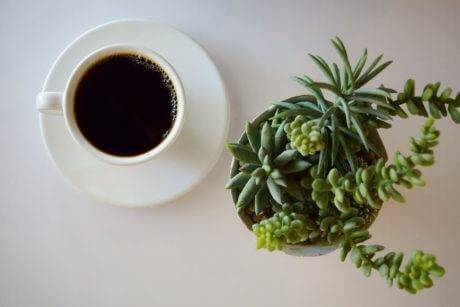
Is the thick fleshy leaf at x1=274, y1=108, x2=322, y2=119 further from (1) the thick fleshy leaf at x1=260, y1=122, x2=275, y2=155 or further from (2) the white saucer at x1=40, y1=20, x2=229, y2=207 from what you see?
(2) the white saucer at x1=40, y1=20, x2=229, y2=207

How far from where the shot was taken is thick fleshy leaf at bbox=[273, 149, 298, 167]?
65cm

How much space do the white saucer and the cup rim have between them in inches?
2.3

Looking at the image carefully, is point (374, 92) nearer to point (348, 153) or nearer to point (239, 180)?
point (348, 153)

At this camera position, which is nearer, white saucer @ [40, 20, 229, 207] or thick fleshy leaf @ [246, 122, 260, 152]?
thick fleshy leaf @ [246, 122, 260, 152]

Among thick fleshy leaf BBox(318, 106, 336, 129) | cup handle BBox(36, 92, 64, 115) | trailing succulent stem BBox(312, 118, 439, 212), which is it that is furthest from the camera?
cup handle BBox(36, 92, 64, 115)

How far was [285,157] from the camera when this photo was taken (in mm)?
656

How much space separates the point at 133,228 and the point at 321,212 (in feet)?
1.07

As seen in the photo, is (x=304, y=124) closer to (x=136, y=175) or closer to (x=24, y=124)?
(x=136, y=175)

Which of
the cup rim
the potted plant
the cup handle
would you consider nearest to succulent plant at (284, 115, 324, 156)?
the potted plant

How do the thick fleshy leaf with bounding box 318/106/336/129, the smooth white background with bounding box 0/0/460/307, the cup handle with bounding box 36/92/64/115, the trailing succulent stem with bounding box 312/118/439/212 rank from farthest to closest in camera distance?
the smooth white background with bounding box 0/0/460/307, the cup handle with bounding box 36/92/64/115, the thick fleshy leaf with bounding box 318/106/336/129, the trailing succulent stem with bounding box 312/118/439/212

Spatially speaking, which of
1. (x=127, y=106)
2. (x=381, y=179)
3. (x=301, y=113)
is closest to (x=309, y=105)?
(x=301, y=113)

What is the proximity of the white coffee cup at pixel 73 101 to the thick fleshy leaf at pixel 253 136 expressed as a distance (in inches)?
5.0

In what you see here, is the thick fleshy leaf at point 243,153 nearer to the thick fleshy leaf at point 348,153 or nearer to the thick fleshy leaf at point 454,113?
the thick fleshy leaf at point 348,153

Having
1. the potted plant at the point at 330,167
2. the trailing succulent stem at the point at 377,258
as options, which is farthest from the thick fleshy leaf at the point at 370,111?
the trailing succulent stem at the point at 377,258
